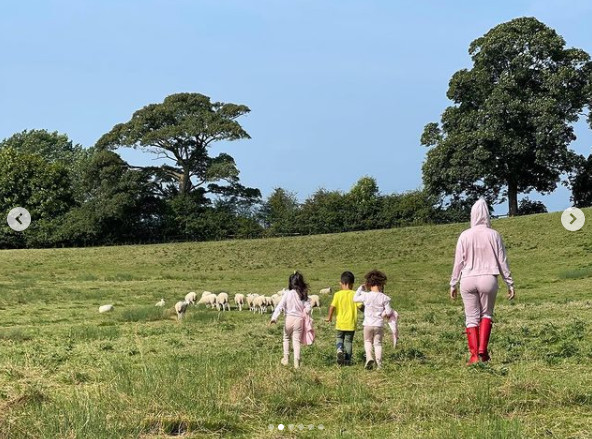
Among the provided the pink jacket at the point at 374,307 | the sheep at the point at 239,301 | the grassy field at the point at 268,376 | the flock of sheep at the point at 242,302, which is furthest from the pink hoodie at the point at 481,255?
the sheep at the point at 239,301

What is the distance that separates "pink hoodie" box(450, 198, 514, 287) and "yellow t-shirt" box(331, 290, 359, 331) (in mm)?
1823

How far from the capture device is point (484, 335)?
9922 millimetres

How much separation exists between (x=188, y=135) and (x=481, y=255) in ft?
204

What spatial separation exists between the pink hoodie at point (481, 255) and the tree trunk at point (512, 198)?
48.3 m

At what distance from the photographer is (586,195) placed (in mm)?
56406

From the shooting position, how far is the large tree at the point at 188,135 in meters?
69.7

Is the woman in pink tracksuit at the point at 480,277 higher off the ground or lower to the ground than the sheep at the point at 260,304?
higher

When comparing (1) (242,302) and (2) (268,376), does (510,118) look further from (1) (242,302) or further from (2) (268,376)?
(2) (268,376)

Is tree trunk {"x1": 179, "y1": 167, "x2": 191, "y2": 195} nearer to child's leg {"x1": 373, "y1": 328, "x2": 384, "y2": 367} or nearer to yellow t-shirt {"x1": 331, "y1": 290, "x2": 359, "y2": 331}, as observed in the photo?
yellow t-shirt {"x1": 331, "y1": 290, "x2": 359, "y2": 331}

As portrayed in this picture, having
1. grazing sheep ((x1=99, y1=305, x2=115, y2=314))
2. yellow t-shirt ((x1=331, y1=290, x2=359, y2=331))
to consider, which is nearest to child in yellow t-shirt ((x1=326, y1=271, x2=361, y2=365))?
yellow t-shirt ((x1=331, y1=290, x2=359, y2=331))

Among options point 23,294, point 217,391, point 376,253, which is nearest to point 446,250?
point 376,253

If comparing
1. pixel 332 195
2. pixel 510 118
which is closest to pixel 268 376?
pixel 510 118

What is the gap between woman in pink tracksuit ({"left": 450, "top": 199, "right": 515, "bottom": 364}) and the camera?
993 cm

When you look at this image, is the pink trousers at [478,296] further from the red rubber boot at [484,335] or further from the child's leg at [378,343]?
the child's leg at [378,343]
